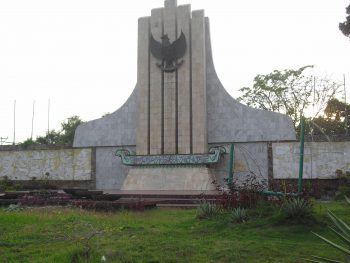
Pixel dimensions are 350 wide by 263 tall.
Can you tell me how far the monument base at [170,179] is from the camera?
1995 cm

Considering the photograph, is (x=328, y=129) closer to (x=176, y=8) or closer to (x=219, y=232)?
(x=176, y=8)

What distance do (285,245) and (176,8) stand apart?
18.8 metres

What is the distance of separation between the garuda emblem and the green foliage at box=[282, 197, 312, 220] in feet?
50.5

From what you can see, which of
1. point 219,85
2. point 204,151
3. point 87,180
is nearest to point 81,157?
point 87,180

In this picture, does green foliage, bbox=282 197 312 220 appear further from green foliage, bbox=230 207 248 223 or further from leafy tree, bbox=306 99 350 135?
leafy tree, bbox=306 99 350 135

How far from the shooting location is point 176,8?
2281cm

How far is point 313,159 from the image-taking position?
1978cm

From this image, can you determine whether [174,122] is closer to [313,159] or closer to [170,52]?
[170,52]

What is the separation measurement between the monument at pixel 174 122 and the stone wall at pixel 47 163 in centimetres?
65

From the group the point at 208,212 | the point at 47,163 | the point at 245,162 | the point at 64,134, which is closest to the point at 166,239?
the point at 208,212

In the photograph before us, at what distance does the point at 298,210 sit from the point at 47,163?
18.8 m

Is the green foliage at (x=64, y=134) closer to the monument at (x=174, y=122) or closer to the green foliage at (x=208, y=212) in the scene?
the monument at (x=174, y=122)

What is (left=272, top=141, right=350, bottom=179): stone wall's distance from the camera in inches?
766

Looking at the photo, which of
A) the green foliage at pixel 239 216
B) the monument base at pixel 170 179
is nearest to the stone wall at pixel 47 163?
the monument base at pixel 170 179
